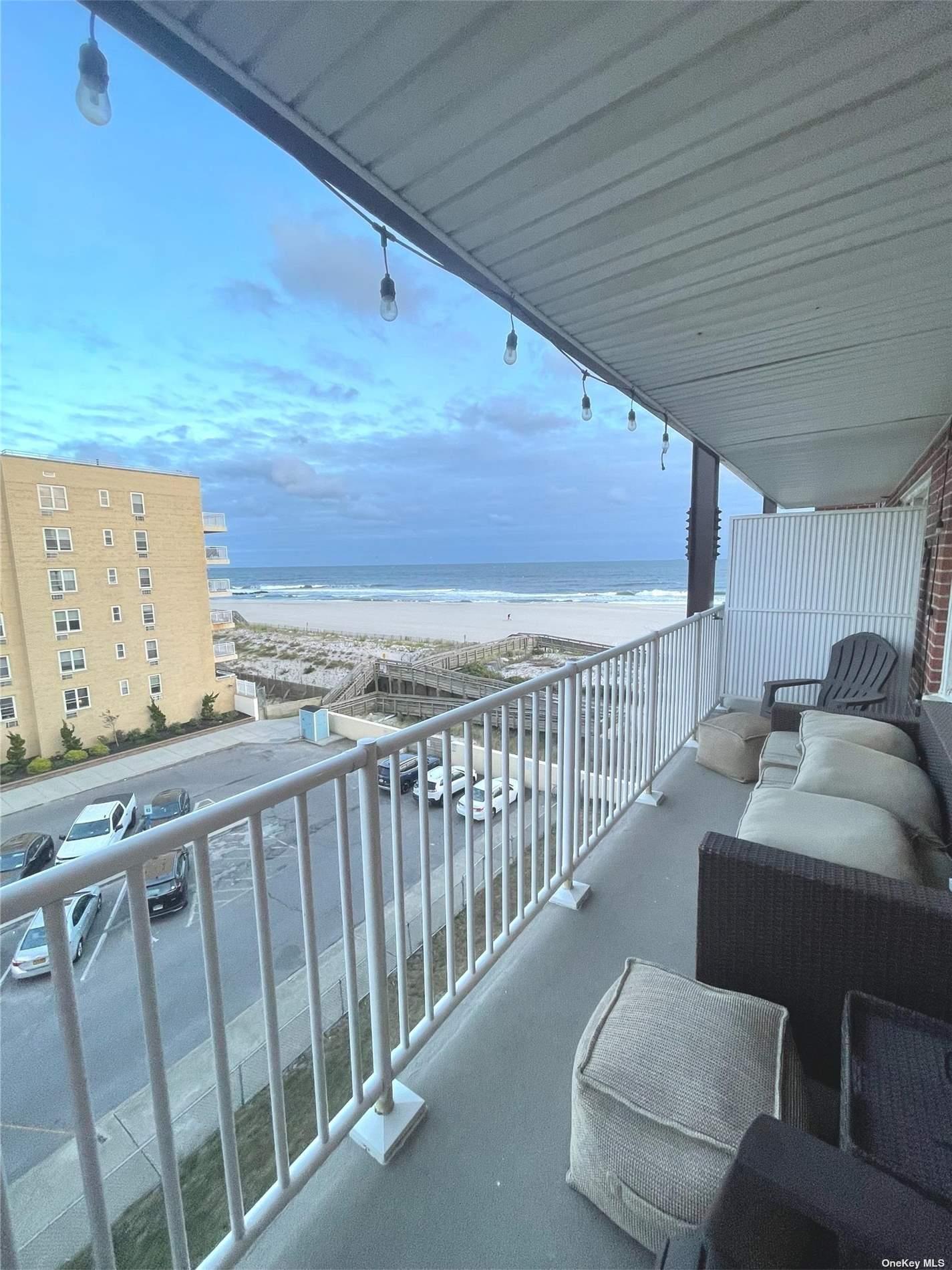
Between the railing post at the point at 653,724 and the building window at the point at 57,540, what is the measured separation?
378 centimetres

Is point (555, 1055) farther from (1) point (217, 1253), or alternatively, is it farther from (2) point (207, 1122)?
(2) point (207, 1122)

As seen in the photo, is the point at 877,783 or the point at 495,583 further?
the point at 495,583

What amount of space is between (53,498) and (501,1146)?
4.07 m

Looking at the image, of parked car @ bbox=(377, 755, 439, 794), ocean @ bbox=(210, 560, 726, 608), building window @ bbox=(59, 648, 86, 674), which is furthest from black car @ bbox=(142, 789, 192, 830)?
ocean @ bbox=(210, 560, 726, 608)

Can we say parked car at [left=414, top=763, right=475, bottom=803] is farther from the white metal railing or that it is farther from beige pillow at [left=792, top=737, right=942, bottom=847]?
beige pillow at [left=792, top=737, right=942, bottom=847]

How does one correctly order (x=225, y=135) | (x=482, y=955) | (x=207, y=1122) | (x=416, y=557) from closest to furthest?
1. (x=482, y=955)
2. (x=207, y=1122)
3. (x=225, y=135)
4. (x=416, y=557)

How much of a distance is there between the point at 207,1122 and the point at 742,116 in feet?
10.1

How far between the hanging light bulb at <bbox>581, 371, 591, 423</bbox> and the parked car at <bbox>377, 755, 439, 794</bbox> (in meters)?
2.02

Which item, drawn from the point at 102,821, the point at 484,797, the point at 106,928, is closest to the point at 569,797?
the point at 484,797

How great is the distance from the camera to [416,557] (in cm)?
1562

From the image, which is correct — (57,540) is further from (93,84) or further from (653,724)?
(653,724)

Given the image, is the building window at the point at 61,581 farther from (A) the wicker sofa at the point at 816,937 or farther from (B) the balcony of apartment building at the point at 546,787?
(A) the wicker sofa at the point at 816,937

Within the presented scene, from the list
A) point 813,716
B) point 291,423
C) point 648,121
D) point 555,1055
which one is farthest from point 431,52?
point 291,423

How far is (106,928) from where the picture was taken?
2.97 feet
